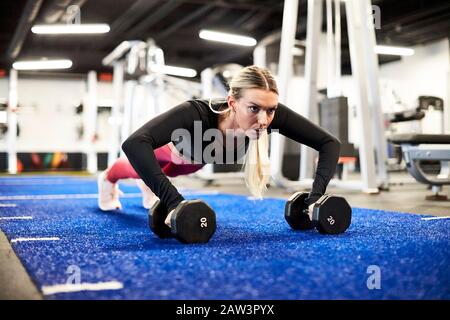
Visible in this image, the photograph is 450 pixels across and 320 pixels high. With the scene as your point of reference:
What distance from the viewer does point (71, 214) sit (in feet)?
8.34

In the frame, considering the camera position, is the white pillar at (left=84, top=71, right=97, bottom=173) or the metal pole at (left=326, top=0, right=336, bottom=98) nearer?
the metal pole at (left=326, top=0, right=336, bottom=98)

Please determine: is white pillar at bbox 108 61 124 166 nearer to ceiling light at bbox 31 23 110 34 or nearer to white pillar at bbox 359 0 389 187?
ceiling light at bbox 31 23 110 34

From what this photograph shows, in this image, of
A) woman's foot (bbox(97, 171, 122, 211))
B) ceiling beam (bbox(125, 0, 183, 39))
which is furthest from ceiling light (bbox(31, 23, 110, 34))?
woman's foot (bbox(97, 171, 122, 211))

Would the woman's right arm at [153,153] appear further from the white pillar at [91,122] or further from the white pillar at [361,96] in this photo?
the white pillar at [91,122]

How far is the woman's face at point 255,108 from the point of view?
1.59 metres

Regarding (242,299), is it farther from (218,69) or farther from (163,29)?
(163,29)

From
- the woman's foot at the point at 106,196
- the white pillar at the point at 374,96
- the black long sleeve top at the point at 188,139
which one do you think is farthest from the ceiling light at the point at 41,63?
the black long sleeve top at the point at 188,139

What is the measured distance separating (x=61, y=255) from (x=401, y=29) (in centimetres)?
881

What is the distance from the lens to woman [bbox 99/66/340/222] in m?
1.58

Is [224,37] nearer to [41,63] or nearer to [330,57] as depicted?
[330,57]

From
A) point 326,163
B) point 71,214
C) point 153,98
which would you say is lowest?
point 71,214

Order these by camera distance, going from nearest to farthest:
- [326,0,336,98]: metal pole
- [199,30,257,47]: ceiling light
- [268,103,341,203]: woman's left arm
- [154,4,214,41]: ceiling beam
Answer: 1. [268,103,341,203]: woman's left arm
2. [326,0,336,98]: metal pole
3. [199,30,257,47]: ceiling light
4. [154,4,214,41]: ceiling beam

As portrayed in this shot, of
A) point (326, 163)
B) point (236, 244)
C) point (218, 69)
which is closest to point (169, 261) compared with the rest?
point (236, 244)

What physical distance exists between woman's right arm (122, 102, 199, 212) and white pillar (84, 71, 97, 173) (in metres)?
8.92
